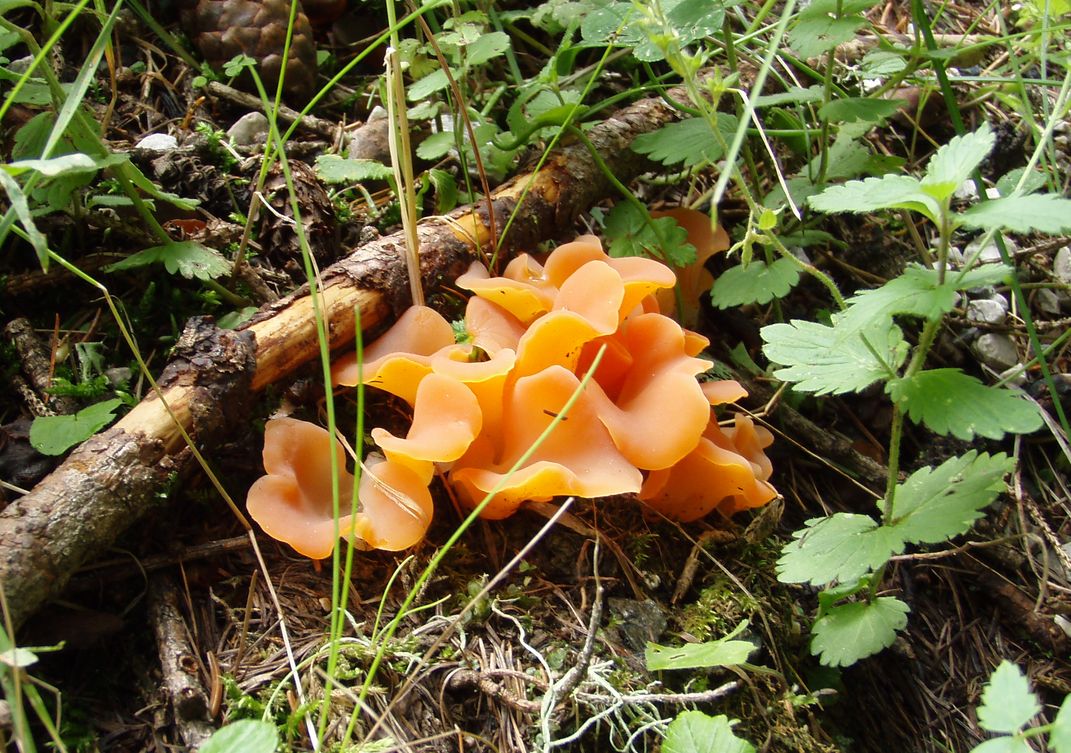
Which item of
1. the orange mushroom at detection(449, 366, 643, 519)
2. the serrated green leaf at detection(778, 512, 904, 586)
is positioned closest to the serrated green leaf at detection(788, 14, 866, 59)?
the orange mushroom at detection(449, 366, 643, 519)

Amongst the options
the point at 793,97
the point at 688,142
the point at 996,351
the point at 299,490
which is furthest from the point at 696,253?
the point at 299,490

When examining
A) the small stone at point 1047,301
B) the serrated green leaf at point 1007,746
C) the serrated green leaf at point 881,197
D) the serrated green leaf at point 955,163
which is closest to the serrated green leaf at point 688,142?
the serrated green leaf at point 881,197

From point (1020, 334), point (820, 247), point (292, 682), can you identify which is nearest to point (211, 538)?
point (292, 682)

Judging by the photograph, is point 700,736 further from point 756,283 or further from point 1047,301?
point 1047,301

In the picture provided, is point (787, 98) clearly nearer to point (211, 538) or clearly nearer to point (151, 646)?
point (211, 538)

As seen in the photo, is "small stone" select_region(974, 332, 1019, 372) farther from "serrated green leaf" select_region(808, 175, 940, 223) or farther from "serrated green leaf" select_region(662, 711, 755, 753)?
"serrated green leaf" select_region(662, 711, 755, 753)
